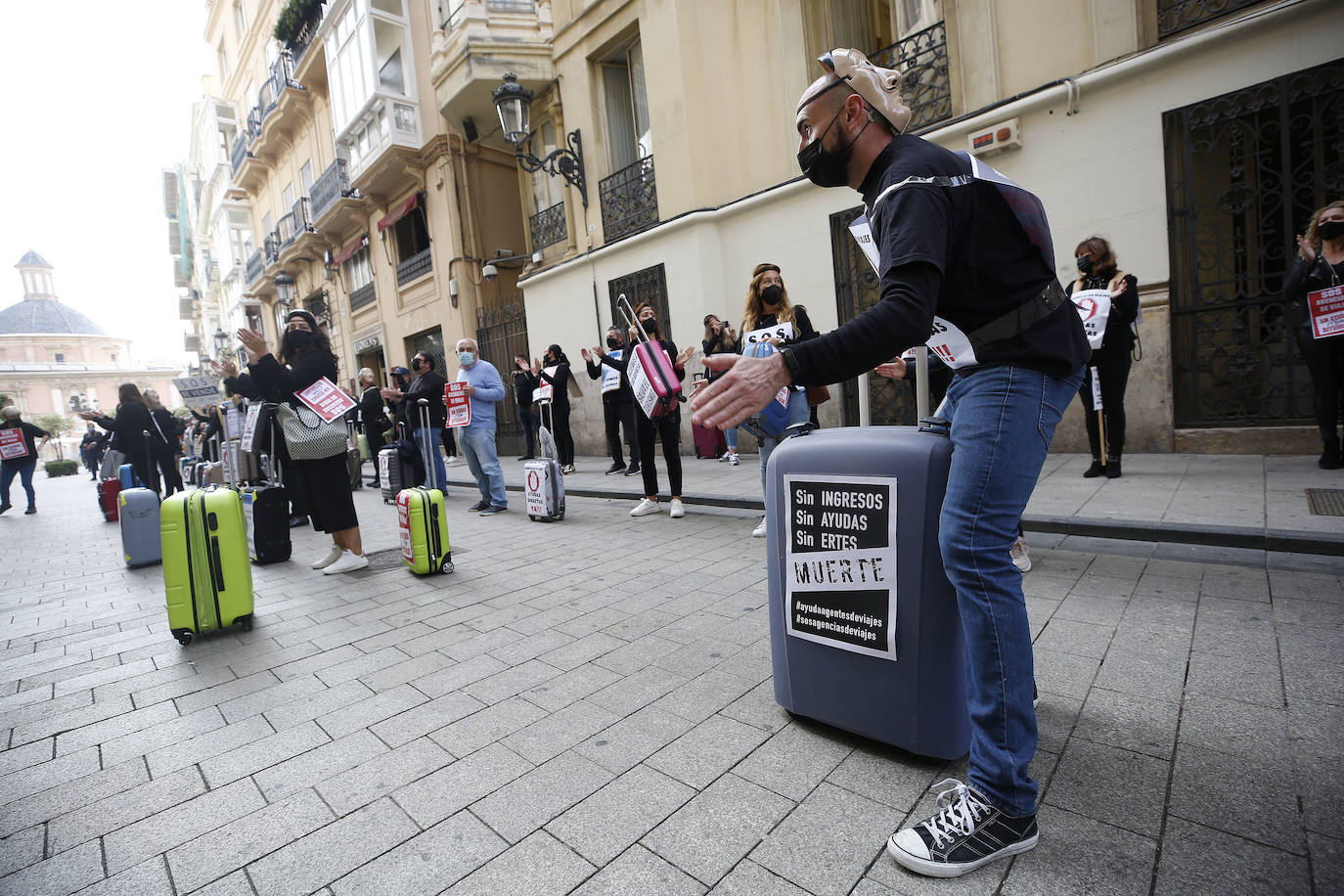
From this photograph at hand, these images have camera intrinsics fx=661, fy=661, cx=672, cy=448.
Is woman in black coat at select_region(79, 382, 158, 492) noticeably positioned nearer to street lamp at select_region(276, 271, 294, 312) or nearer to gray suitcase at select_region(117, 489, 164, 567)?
gray suitcase at select_region(117, 489, 164, 567)

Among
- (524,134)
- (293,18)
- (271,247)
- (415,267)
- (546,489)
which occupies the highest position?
(293,18)

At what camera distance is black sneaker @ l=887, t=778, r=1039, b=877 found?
1.65 m

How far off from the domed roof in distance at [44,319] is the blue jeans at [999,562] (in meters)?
134

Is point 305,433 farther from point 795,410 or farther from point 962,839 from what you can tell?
point 962,839

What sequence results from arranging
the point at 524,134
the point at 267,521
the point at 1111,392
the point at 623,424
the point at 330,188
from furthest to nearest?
the point at 330,188 < the point at 524,134 < the point at 623,424 < the point at 267,521 < the point at 1111,392

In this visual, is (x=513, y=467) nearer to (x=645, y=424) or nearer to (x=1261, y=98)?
(x=645, y=424)

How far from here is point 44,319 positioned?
102m

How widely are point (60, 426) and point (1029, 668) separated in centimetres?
9382

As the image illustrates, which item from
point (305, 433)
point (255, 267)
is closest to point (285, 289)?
point (255, 267)

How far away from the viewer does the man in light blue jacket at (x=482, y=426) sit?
7.47 m

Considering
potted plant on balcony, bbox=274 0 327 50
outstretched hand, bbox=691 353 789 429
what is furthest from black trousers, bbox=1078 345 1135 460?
potted plant on balcony, bbox=274 0 327 50

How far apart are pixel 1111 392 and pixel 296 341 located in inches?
270

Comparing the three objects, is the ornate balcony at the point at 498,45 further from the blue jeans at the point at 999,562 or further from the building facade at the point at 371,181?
the blue jeans at the point at 999,562

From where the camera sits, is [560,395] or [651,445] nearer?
[651,445]
